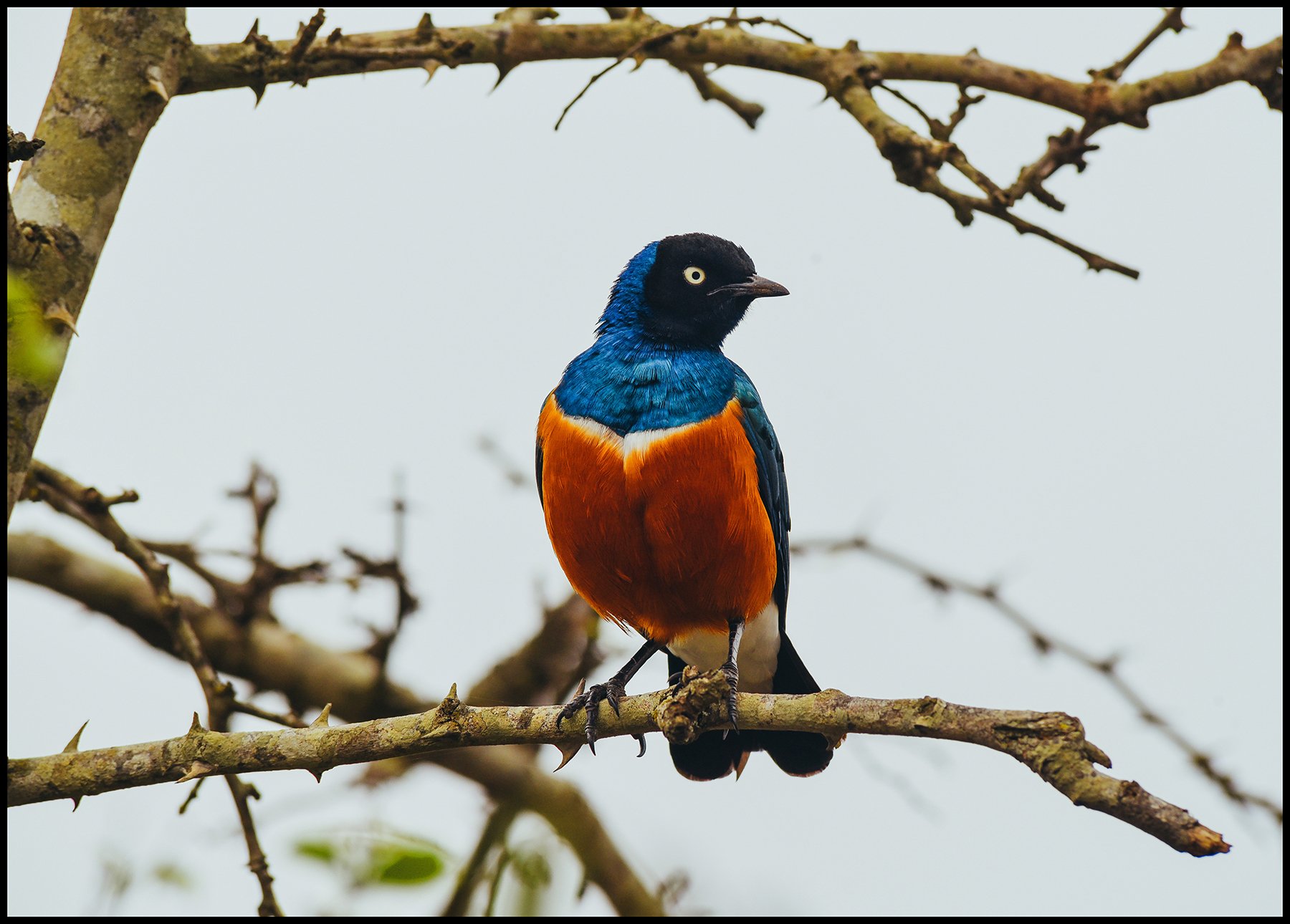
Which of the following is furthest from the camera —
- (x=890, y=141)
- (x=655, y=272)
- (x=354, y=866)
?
(x=655, y=272)

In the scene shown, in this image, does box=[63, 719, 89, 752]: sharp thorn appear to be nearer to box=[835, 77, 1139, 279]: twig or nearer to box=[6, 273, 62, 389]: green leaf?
box=[6, 273, 62, 389]: green leaf

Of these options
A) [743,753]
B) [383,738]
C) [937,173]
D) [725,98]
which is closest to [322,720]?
[383,738]

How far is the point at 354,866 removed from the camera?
10.9 feet

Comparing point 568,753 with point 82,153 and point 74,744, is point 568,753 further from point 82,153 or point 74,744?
point 82,153

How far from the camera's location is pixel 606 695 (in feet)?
15.9

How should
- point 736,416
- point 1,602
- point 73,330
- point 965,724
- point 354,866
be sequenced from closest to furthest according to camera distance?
1. point 965,724
2. point 354,866
3. point 73,330
4. point 1,602
5. point 736,416

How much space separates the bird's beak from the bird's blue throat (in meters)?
0.39

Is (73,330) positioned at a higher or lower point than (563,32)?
lower

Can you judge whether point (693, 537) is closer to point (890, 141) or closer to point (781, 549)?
point (781, 549)

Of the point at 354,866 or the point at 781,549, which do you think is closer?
the point at 354,866

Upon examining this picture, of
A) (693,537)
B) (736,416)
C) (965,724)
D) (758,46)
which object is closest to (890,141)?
(758,46)

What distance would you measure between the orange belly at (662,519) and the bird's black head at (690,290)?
777mm

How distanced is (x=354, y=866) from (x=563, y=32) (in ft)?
12.1

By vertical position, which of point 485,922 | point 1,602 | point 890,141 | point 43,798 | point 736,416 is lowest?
point 485,922
